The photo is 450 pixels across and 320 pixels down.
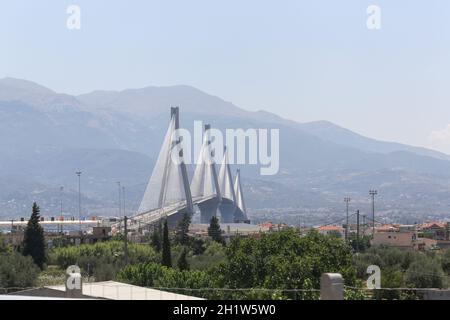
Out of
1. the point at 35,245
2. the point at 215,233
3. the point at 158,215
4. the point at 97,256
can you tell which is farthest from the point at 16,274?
the point at 158,215

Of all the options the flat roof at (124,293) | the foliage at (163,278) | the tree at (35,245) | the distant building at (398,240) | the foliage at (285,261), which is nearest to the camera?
the flat roof at (124,293)

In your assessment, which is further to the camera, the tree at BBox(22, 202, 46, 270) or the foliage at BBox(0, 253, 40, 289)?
the tree at BBox(22, 202, 46, 270)

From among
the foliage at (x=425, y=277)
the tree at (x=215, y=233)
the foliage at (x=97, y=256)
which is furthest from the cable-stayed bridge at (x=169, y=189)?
the foliage at (x=425, y=277)

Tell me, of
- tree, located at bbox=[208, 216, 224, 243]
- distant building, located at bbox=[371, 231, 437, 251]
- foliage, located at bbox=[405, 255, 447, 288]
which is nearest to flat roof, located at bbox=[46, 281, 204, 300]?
foliage, located at bbox=[405, 255, 447, 288]

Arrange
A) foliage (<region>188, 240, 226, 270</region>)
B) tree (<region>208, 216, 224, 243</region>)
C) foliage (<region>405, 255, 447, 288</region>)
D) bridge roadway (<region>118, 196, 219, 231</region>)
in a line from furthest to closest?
bridge roadway (<region>118, 196, 219, 231</region>)
tree (<region>208, 216, 224, 243</region>)
foliage (<region>188, 240, 226, 270</region>)
foliage (<region>405, 255, 447, 288</region>)

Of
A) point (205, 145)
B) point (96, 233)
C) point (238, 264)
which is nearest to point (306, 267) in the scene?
point (238, 264)

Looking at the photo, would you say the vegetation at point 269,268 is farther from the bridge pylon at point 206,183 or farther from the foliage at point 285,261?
the bridge pylon at point 206,183

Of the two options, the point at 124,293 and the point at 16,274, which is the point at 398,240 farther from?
the point at 124,293

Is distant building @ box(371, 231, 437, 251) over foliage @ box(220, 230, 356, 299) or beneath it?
beneath

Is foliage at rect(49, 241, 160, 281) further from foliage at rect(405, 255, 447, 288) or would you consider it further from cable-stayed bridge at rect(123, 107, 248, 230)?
cable-stayed bridge at rect(123, 107, 248, 230)

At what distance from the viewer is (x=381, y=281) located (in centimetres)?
2797

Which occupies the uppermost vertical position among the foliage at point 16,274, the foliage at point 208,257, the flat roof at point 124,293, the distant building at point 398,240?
the flat roof at point 124,293

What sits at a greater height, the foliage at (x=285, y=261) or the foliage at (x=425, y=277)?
the foliage at (x=285, y=261)

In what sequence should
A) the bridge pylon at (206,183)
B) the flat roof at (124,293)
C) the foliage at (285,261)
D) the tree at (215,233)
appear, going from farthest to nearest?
1. the bridge pylon at (206,183)
2. the tree at (215,233)
3. the foliage at (285,261)
4. the flat roof at (124,293)
